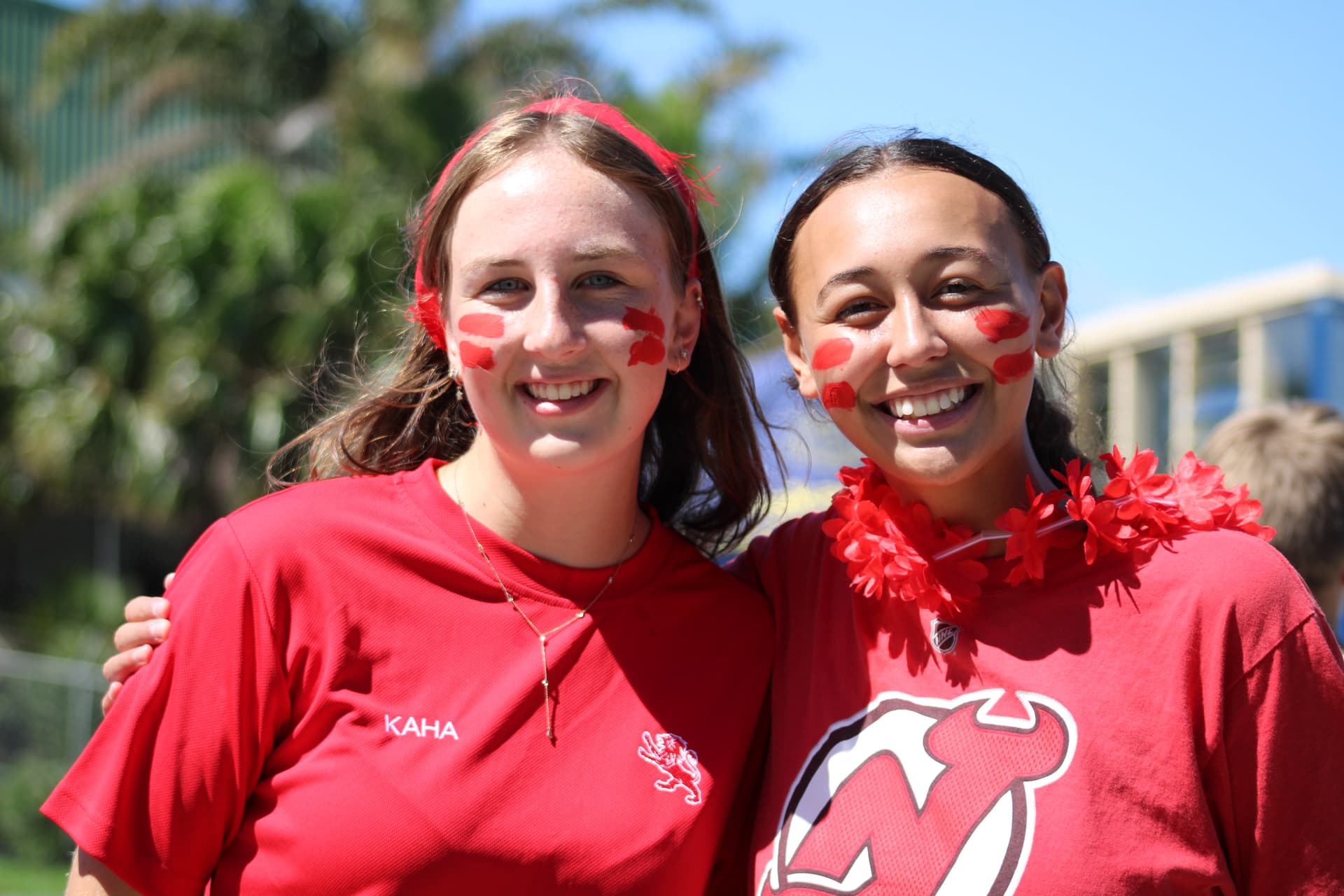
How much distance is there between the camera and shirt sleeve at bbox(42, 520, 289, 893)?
6.91ft

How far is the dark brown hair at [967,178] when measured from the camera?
2322 millimetres

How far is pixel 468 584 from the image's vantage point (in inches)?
93.1

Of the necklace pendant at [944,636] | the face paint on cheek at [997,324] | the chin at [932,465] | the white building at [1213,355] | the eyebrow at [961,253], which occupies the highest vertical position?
the eyebrow at [961,253]

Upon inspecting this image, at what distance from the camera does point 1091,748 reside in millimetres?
2008

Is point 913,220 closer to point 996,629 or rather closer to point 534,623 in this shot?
point 996,629

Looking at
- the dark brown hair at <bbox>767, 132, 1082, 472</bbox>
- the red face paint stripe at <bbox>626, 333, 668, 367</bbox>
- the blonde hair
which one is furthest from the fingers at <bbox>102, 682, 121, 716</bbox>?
the blonde hair

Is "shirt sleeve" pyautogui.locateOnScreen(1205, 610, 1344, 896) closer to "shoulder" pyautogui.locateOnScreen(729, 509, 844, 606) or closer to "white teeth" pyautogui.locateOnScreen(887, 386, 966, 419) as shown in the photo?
"white teeth" pyautogui.locateOnScreen(887, 386, 966, 419)

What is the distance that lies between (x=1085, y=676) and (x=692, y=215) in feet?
3.93

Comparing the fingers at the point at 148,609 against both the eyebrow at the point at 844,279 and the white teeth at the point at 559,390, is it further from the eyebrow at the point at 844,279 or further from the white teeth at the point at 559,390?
the eyebrow at the point at 844,279

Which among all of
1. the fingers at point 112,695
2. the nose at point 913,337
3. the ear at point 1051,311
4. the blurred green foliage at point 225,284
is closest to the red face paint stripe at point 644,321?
the nose at point 913,337

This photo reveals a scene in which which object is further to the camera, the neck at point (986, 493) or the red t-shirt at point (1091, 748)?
the neck at point (986, 493)

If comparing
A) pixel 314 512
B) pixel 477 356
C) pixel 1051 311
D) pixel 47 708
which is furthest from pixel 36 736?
pixel 1051 311

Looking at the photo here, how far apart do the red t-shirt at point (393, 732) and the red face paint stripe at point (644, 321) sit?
1.58ft

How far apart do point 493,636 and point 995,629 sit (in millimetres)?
895
